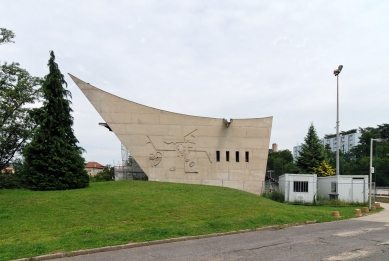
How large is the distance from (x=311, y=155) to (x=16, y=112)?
3434 cm

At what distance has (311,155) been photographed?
40469 mm

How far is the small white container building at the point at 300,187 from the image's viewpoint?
22.9 m

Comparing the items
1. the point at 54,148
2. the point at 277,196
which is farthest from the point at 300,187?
the point at 54,148

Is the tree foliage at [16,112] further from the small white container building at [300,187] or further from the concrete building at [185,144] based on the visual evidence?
the small white container building at [300,187]

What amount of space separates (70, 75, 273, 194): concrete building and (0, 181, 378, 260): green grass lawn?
26.4 ft

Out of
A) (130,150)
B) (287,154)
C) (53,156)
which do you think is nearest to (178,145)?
(130,150)

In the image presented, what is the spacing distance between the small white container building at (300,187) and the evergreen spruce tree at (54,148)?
581 inches

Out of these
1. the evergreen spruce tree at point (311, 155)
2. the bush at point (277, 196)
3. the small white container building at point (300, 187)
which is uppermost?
the evergreen spruce tree at point (311, 155)

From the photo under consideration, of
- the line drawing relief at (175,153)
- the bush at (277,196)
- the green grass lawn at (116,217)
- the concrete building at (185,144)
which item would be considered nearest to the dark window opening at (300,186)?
the bush at (277,196)

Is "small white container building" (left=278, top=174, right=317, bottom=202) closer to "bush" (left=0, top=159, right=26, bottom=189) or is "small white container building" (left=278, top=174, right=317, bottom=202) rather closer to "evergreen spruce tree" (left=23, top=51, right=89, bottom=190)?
"evergreen spruce tree" (left=23, top=51, right=89, bottom=190)

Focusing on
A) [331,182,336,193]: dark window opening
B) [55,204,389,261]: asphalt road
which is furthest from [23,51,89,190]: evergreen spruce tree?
[331,182,336,193]: dark window opening

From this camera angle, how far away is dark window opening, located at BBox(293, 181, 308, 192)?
23.1 metres

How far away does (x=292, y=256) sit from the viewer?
25.2 ft

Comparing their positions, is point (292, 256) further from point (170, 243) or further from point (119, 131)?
point (119, 131)
